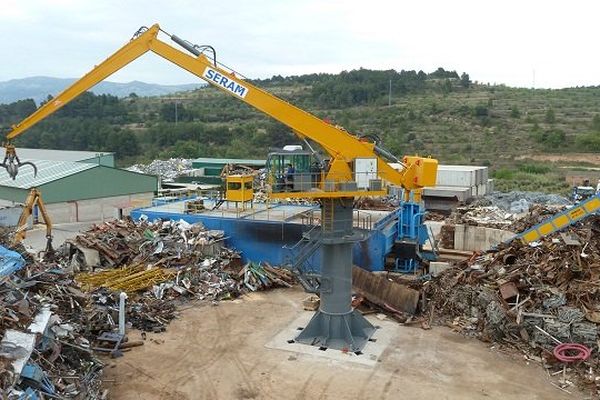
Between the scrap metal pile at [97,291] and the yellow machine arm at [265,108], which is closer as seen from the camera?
the scrap metal pile at [97,291]

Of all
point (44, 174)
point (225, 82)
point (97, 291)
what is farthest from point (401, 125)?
point (97, 291)

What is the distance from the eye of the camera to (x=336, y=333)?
48.7ft

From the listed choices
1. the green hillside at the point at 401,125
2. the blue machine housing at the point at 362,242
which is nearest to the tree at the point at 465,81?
the green hillside at the point at 401,125

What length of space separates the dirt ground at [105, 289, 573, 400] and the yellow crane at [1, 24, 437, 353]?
1219 mm

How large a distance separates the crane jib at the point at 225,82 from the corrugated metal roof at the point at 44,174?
20.3 metres

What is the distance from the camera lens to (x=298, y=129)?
1526 cm

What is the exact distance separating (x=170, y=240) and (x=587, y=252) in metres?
14.3

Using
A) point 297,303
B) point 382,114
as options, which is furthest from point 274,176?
point 382,114

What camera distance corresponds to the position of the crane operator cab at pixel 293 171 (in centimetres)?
1470

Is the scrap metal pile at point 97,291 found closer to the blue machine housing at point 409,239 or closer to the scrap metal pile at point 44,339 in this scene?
the scrap metal pile at point 44,339

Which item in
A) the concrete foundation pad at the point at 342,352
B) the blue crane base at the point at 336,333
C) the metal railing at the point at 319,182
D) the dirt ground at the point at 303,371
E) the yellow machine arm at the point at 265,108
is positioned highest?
the yellow machine arm at the point at 265,108

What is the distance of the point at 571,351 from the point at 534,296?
1829 millimetres

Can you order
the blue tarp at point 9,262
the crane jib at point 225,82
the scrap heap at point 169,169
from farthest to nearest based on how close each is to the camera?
the scrap heap at point 169,169, the crane jib at point 225,82, the blue tarp at point 9,262

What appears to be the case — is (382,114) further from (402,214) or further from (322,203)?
(322,203)
